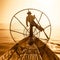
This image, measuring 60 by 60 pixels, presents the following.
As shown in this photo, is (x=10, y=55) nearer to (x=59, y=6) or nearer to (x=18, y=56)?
(x=18, y=56)

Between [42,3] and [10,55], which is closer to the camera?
[10,55]

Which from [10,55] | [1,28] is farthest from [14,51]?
[1,28]

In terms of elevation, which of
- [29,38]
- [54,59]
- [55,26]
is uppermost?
[55,26]

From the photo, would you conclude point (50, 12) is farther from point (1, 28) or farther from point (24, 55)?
point (24, 55)

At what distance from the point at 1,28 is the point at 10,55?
4.31ft

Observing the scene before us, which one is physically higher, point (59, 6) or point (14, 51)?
point (59, 6)

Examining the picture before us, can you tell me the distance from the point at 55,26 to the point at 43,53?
1249mm

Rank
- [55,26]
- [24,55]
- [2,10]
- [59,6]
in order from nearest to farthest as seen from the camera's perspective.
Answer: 1. [24,55]
2. [55,26]
3. [59,6]
4. [2,10]

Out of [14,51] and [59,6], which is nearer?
[14,51]

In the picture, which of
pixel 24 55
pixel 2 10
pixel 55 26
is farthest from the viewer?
pixel 2 10

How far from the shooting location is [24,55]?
1.15 m

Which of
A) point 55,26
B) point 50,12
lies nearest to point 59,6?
point 50,12

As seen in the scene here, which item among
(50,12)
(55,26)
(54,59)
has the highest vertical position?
(50,12)

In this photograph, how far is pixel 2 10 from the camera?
109 inches
